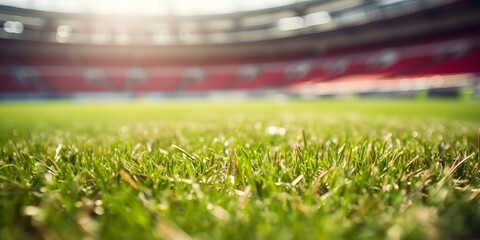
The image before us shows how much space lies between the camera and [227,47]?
31.6 metres

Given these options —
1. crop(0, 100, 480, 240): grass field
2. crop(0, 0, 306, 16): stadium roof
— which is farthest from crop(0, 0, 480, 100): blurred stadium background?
crop(0, 100, 480, 240): grass field

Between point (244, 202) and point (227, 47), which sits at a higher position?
point (227, 47)

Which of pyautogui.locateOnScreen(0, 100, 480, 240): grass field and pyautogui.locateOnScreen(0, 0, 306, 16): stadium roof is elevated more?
pyautogui.locateOnScreen(0, 0, 306, 16): stadium roof

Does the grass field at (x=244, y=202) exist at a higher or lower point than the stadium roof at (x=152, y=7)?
lower

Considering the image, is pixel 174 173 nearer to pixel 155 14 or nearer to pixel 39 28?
pixel 155 14

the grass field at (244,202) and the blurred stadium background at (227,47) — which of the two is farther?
the blurred stadium background at (227,47)

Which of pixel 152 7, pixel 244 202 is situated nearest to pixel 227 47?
pixel 152 7

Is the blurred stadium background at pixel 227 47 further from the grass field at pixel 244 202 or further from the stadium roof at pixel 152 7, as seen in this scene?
the grass field at pixel 244 202

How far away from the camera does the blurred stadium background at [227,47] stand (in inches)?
874

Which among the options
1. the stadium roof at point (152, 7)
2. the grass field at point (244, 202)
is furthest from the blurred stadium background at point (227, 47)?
the grass field at point (244, 202)

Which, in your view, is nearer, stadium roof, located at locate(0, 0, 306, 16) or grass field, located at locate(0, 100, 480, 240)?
grass field, located at locate(0, 100, 480, 240)

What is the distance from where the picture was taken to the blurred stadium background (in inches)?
874

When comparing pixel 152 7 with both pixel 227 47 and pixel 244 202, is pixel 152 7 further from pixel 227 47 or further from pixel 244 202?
pixel 244 202

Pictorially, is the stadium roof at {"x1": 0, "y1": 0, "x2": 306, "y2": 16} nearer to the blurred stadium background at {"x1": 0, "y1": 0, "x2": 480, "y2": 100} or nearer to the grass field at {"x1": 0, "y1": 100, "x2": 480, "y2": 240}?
the blurred stadium background at {"x1": 0, "y1": 0, "x2": 480, "y2": 100}
